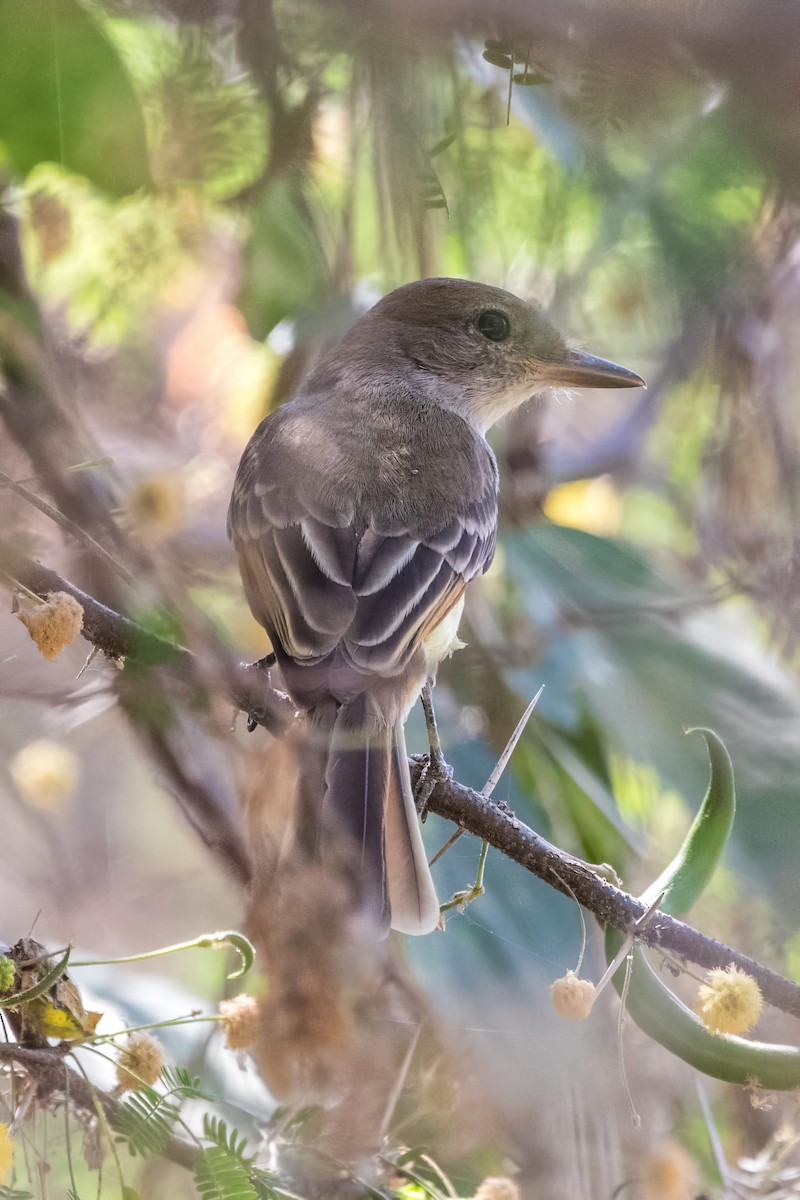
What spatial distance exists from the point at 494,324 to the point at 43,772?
66cm

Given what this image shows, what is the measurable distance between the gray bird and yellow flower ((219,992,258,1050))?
14 centimetres

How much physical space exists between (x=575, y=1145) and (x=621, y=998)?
157 millimetres

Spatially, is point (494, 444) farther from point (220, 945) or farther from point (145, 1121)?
point (145, 1121)

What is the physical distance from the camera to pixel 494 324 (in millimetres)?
1194

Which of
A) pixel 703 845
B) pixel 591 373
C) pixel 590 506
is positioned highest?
pixel 591 373

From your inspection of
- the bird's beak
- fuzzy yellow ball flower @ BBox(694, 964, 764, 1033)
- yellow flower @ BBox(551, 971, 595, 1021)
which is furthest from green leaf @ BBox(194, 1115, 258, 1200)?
the bird's beak

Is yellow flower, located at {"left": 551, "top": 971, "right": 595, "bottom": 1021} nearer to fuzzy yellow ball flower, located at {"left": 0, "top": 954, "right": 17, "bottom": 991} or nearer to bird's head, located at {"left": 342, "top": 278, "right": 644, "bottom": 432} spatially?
fuzzy yellow ball flower, located at {"left": 0, "top": 954, "right": 17, "bottom": 991}

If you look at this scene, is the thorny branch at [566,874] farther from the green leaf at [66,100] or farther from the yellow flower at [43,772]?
the green leaf at [66,100]

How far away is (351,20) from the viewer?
3.70 feet

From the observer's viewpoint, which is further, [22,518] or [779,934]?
[779,934]

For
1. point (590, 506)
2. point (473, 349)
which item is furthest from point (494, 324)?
point (590, 506)

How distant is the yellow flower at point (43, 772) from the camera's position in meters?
0.99

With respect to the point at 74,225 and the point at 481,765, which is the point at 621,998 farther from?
the point at 74,225

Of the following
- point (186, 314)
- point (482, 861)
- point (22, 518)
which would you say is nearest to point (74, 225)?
point (186, 314)
